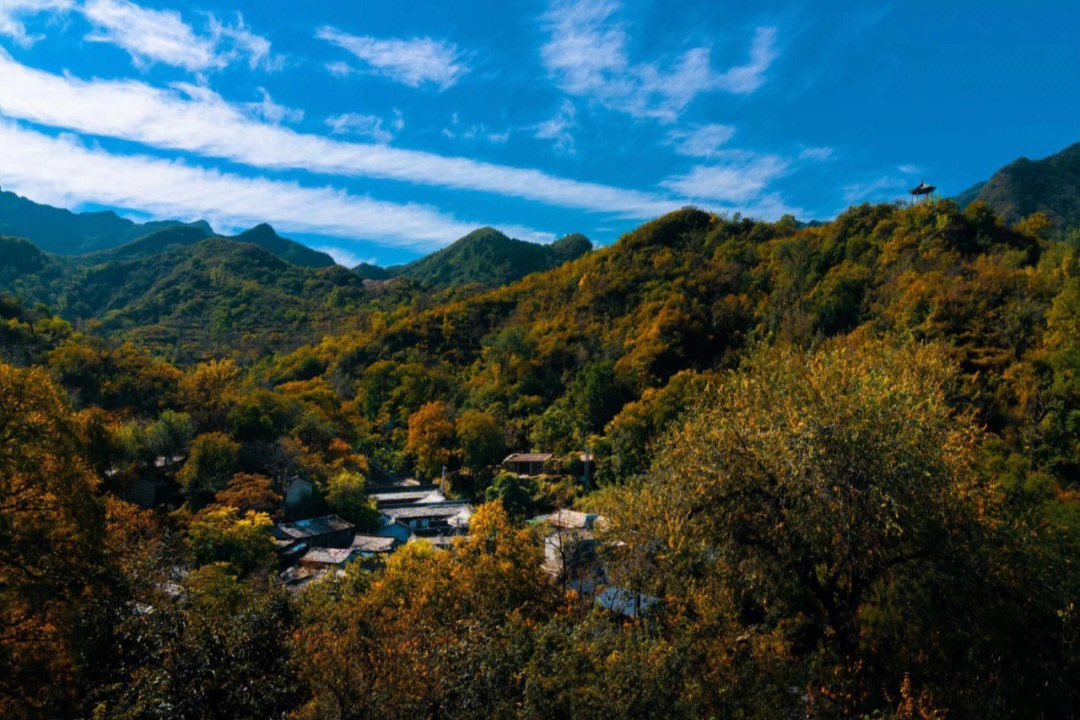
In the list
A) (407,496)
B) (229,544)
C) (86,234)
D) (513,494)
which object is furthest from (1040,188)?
(86,234)

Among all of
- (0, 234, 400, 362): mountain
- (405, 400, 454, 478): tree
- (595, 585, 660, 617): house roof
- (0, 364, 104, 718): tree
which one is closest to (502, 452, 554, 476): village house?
(405, 400, 454, 478): tree

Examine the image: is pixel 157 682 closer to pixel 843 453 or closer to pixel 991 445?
pixel 843 453

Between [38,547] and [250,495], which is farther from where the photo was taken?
[250,495]

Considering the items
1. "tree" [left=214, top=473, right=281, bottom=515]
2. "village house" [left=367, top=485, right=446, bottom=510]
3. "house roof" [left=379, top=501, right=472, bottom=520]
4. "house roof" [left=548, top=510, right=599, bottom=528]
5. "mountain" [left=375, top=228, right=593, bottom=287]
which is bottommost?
"village house" [left=367, top=485, right=446, bottom=510]

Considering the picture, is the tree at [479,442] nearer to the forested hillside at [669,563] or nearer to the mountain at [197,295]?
the forested hillside at [669,563]

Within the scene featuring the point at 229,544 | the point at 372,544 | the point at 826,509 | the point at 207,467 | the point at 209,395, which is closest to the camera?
the point at 826,509

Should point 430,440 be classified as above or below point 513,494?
above

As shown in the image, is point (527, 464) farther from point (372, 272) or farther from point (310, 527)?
point (372, 272)

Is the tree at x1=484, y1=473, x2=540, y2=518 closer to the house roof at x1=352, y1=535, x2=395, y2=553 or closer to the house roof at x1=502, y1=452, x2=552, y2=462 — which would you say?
the house roof at x1=502, y1=452, x2=552, y2=462
